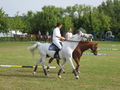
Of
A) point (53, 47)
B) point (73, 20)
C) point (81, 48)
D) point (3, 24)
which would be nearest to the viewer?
point (53, 47)

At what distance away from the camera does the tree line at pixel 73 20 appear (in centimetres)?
8985

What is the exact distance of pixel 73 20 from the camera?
98.0 metres

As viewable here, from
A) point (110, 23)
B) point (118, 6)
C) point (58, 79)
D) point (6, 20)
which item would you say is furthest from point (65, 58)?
point (118, 6)

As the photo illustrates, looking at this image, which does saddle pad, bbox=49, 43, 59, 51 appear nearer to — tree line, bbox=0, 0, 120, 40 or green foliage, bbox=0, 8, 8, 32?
green foliage, bbox=0, 8, 8, 32

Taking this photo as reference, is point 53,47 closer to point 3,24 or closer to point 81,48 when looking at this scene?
point 81,48

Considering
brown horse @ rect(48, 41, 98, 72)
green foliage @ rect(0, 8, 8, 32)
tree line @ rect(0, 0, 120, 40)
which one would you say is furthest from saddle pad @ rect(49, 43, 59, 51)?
tree line @ rect(0, 0, 120, 40)

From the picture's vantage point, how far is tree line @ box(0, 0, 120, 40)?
8985 centimetres

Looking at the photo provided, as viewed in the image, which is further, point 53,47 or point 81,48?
point 81,48

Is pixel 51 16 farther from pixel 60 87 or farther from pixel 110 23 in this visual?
pixel 60 87

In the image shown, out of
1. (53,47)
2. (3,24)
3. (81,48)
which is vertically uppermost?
(3,24)

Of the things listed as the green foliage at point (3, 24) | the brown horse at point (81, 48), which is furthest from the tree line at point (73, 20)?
the brown horse at point (81, 48)

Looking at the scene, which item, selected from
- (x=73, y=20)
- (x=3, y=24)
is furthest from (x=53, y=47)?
(x=73, y=20)

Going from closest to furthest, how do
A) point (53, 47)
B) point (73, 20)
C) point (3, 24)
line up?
point (53, 47) → point (3, 24) → point (73, 20)

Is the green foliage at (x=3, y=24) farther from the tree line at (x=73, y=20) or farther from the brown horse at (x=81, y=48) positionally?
the brown horse at (x=81, y=48)
